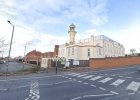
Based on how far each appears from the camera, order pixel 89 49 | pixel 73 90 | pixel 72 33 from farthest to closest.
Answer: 1. pixel 72 33
2. pixel 89 49
3. pixel 73 90

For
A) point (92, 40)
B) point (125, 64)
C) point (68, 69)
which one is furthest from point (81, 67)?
point (92, 40)

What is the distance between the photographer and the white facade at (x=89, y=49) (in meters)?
55.4

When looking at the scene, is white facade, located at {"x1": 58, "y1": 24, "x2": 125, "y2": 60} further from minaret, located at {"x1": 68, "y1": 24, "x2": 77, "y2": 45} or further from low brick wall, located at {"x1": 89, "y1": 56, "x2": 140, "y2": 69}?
low brick wall, located at {"x1": 89, "y1": 56, "x2": 140, "y2": 69}

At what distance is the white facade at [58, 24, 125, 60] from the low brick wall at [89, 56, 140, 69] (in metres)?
8.64

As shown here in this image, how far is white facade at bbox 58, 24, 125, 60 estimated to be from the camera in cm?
5544

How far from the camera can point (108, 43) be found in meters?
62.8

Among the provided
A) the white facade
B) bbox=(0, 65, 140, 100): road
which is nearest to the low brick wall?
the white facade

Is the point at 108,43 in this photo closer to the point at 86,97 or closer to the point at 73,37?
the point at 73,37

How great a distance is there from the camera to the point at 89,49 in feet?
182

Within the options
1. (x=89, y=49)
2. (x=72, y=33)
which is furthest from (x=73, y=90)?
(x=72, y=33)

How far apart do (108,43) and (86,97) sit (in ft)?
164

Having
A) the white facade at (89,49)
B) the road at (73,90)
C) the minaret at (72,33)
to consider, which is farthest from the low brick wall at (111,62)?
the road at (73,90)

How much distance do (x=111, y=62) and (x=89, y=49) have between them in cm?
1024

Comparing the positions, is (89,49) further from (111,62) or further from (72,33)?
(72,33)
